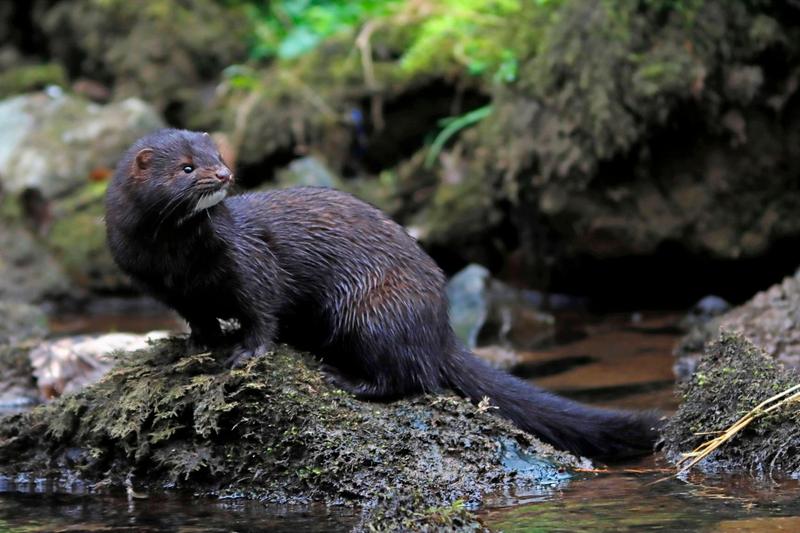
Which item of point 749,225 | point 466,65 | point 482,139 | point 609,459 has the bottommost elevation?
point 609,459

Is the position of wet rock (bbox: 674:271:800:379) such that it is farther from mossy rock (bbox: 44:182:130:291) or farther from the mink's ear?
mossy rock (bbox: 44:182:130:291)

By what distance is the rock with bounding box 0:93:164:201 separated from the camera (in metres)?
12.1

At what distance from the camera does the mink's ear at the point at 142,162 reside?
17.1 feet

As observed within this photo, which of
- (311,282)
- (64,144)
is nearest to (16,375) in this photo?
(311,282)

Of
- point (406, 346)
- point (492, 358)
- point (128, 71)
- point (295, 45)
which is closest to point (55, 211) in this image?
point (128, 71)

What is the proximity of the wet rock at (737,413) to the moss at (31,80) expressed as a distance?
10127 millimetres

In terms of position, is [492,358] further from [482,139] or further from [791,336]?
[482,139]

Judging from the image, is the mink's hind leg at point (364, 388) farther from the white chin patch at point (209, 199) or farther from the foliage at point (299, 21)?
the foliage at point (299, 21)

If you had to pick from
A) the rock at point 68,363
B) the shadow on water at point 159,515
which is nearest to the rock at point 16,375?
the rock at point 68,363

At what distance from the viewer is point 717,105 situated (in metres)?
9.01

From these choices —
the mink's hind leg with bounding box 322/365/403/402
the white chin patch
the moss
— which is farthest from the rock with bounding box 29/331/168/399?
the moss

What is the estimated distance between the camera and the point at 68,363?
7.47 m

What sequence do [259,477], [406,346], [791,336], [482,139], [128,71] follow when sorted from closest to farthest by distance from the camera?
[259,477] → [406,346] → [791,336] → [482,139] → [128,71]

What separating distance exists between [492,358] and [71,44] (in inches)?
324
